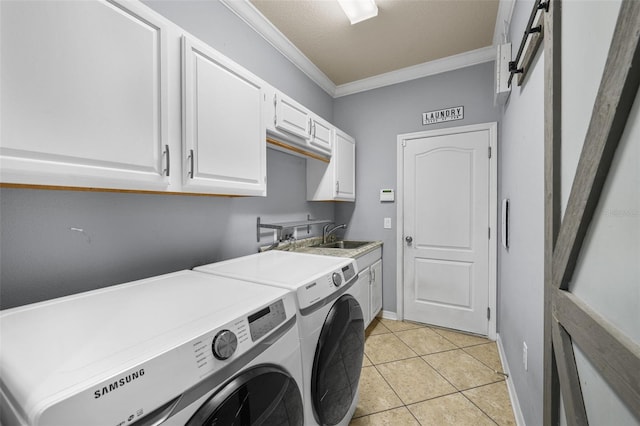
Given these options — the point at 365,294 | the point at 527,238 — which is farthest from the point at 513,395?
the point at 365,294

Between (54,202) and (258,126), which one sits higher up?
(258,126)

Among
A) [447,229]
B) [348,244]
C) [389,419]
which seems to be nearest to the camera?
[389,419]

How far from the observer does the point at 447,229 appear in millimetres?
2795

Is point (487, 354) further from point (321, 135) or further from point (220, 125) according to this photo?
point (220, 125)

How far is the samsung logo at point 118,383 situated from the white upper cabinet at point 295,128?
1.49m

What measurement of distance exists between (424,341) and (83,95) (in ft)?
9.79

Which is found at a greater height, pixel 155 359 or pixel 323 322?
pixel 155 359

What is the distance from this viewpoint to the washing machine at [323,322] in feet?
3.56

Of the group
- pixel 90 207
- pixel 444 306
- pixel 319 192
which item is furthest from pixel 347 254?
pixel 90 207

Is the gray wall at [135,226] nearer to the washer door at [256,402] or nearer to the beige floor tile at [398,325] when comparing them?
the washer door at [256,402]

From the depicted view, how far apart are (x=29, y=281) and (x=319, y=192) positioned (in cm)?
212

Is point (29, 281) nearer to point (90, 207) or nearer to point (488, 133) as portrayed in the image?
point (90, 207)

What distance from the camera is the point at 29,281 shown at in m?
1.00

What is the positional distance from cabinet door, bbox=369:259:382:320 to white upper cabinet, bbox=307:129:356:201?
85 cm
